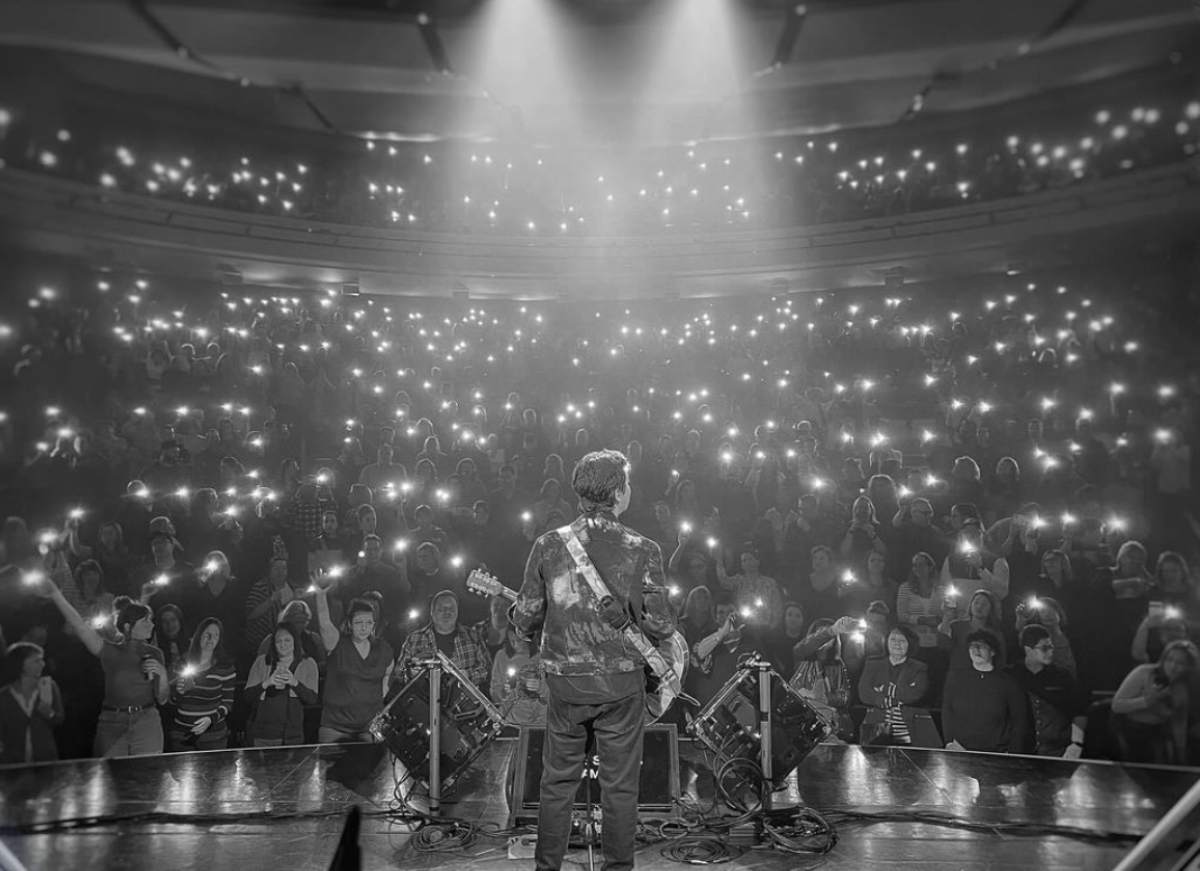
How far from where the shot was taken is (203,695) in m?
3.76

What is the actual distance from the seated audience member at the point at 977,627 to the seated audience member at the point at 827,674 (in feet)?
1.88

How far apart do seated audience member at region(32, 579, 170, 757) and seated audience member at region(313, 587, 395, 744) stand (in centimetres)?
89

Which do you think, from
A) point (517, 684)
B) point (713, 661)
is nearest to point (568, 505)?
point (517, 684)

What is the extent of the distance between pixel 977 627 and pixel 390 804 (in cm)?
339

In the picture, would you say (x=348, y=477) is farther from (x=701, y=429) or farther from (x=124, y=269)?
(x=701, y=429)

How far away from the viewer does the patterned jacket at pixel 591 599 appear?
2254 mm

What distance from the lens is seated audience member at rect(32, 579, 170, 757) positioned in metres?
3.51

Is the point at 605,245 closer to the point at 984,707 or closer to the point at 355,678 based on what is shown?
the point at 355,678

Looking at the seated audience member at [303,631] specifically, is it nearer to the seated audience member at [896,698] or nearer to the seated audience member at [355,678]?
the seated audience member at [355,678]

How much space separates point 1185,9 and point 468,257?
15.3 ft

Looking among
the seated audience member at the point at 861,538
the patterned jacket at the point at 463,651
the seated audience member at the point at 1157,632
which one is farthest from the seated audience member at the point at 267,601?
the seated audience member at the point at 1157,632

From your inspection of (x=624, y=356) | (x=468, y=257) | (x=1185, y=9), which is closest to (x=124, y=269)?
(x=468, y=257)

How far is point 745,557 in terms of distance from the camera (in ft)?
14.6

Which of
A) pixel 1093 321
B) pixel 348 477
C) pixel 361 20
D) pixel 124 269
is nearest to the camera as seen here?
pixel 361 20
